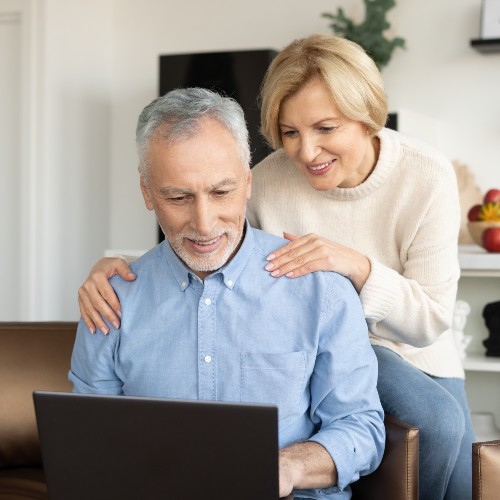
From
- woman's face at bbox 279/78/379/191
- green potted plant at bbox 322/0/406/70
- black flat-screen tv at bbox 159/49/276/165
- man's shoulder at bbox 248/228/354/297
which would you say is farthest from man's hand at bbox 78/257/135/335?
green potted plant at bbox 322/0/406/70

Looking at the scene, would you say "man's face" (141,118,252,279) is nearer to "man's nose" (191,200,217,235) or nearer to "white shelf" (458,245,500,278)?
"man's nose" (191,200,217,235)

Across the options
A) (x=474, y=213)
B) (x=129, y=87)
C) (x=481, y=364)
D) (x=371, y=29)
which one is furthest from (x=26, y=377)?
(x=129, y=87)

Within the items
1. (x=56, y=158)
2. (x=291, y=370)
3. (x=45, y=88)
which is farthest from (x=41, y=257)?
(x=291, y=370)

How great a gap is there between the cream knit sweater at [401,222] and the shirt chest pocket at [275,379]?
1.08ft

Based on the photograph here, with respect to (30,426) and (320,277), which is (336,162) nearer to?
(320,277)

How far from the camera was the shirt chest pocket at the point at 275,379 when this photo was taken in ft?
5.63

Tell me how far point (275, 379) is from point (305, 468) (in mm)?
191

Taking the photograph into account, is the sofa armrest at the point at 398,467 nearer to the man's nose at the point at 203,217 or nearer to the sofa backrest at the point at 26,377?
the man's nose at the point at 203,217

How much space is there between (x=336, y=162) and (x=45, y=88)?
308 centimetres

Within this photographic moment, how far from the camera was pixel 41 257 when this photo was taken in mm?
4930

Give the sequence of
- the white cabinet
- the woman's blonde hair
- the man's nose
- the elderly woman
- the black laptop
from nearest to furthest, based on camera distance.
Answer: the black laptop
the man's nose
the elderly woman
the woman's blonde hair
the white cabinet

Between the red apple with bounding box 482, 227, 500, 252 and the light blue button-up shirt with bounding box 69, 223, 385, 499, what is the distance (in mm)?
1915

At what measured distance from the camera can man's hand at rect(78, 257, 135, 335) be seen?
1.79m

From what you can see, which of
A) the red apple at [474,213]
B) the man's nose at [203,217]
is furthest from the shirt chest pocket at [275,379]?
the red apple at [474,213]
